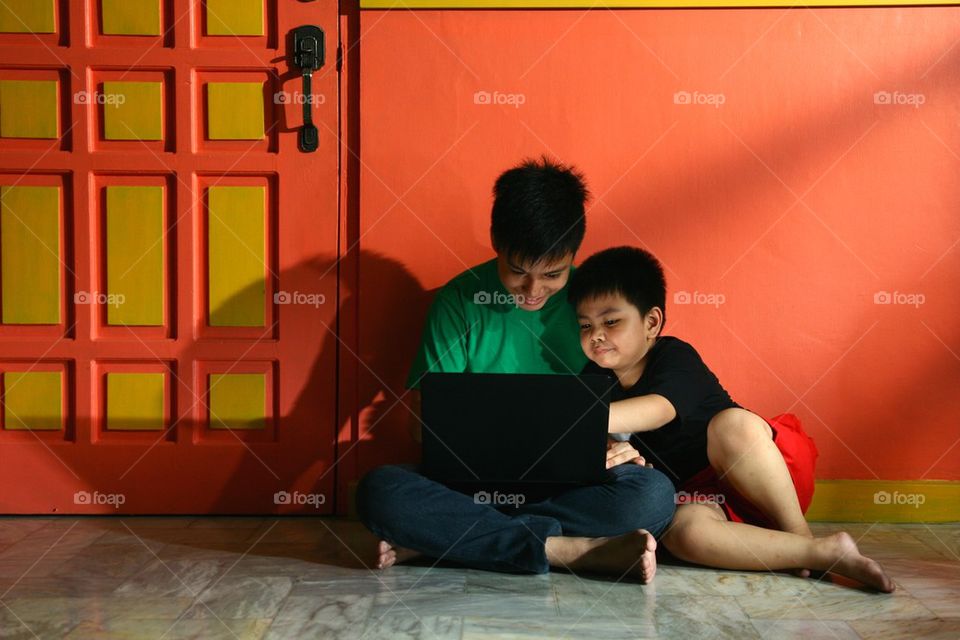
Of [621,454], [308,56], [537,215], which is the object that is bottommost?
[621,454]

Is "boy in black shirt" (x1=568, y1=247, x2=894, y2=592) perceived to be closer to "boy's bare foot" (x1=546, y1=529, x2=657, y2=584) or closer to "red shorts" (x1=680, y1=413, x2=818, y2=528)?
"red shorts" (x1=680, y1=413, x2=818, y2=528)

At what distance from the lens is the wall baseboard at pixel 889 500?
2227 millimetres

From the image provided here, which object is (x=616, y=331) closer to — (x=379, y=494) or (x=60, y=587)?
(x=379, y=494)

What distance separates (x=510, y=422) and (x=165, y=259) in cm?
107

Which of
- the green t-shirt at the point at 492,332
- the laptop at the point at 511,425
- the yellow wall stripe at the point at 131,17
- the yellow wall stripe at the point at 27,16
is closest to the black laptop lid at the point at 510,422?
the laptop at the point at 511,425

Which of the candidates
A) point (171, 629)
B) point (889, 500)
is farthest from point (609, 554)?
point (889, 500)

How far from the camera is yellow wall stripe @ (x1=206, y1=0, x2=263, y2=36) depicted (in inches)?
86.7

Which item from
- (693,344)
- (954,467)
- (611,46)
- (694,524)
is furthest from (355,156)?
(954,467)

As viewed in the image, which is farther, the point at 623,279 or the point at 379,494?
the point at 623,279

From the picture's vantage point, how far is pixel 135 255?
2.25 metres

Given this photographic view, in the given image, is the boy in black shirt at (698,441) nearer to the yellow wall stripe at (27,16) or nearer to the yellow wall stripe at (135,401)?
the yellow wall stripe at (135,401)

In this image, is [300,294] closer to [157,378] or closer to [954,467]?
[157,378]

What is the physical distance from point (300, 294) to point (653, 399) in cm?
93

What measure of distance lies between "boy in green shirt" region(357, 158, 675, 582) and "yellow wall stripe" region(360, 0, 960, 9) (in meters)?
0.49
